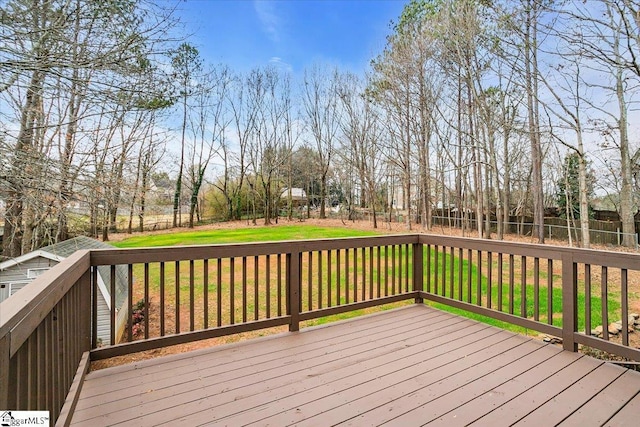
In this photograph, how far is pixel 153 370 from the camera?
7.95ft

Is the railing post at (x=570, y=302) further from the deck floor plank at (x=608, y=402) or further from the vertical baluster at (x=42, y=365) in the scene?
the vertical baluster at (x=42, y=365)

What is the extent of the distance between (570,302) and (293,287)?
2388mm

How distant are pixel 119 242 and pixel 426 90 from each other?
12.3m

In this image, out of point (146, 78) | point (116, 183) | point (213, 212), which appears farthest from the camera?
point (213, 212)

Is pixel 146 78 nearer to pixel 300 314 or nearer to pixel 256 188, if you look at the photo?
pixel 300 314

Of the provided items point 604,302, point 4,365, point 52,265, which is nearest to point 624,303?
point 604,302

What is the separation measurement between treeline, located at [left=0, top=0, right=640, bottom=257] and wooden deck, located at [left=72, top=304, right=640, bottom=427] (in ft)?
6.28

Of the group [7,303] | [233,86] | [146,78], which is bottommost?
[7,303]

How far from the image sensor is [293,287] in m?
3.18

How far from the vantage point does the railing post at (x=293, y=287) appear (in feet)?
10.4

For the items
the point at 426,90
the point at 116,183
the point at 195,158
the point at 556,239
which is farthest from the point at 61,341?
the point at 195,158

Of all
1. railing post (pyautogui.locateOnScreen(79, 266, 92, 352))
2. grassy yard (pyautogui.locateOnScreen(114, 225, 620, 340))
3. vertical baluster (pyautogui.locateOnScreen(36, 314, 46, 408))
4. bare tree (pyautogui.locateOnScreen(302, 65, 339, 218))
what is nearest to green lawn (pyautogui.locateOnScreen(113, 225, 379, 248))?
grassy yard (pyautogui.locateOnScreen(114, 225, 620, 340))

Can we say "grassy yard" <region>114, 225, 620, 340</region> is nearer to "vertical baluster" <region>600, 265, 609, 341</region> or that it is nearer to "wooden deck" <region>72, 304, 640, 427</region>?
"vertical baluster" <region>600, 265, 609, 341</region>

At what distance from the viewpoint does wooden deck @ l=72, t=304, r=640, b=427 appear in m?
1.87
